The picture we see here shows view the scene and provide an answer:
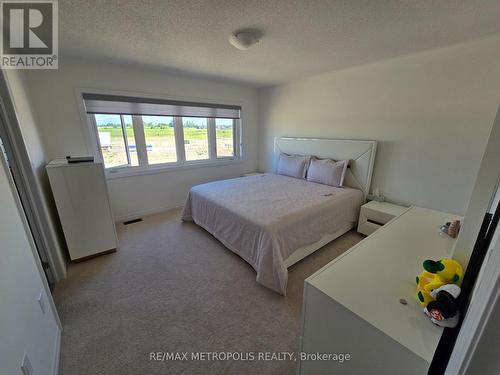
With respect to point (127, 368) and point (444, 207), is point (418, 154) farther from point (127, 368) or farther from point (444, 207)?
point (127, 368)

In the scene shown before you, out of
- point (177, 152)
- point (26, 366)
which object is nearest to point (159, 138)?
point (177, 152)

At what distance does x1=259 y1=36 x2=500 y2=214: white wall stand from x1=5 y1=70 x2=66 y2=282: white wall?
365 cm

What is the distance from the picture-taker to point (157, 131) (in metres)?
3.39

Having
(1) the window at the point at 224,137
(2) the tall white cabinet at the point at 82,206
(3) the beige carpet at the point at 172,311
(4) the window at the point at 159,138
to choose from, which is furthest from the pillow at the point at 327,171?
(2) the tall white cabinet at the point at 82,206

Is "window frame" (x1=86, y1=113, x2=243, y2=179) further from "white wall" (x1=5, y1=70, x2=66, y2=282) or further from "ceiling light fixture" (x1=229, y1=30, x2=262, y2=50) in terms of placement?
"ceiling light fixture" (x1=229, y1=30, x2=262, y2=50)

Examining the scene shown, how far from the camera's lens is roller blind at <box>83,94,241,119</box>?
2.75 metres

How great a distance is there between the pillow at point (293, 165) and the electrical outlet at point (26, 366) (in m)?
3.36

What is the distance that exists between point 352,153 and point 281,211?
166 cm

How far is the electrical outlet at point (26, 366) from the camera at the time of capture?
92 centimetres

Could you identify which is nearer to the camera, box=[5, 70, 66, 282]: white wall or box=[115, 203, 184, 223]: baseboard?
box=[5, 70, 66, 282]: white wall

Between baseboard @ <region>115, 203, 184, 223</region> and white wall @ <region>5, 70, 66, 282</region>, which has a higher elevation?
white wall @ <region>5, 70, 66, 282</region>

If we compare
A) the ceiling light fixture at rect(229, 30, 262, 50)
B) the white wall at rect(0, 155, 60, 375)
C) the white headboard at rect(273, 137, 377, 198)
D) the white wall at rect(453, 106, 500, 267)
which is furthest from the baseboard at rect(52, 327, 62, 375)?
the white headboard at rect(273, 137, 377, 198)

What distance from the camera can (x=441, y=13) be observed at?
5.01ft

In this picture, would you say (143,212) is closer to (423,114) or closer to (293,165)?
(293,165)
